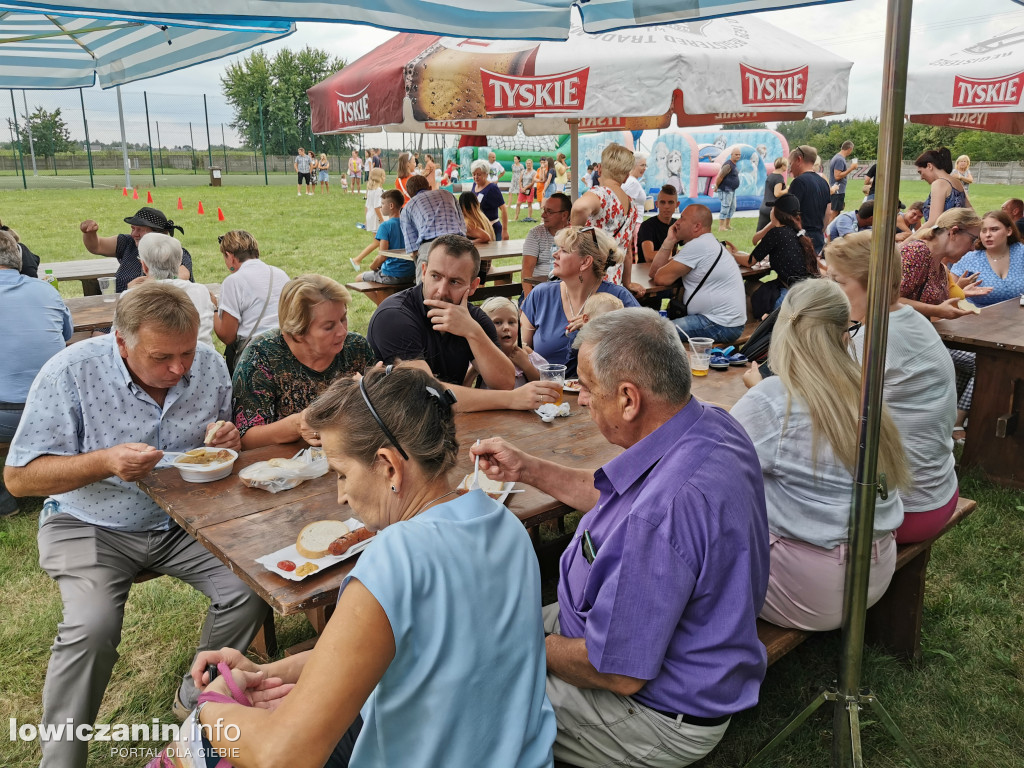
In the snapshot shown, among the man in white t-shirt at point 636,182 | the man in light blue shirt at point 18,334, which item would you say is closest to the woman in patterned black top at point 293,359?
the man in light blue shirt at point 18,334

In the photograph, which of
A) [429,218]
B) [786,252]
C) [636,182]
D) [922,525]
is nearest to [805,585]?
[922,525]

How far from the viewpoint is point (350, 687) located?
4.24 ft

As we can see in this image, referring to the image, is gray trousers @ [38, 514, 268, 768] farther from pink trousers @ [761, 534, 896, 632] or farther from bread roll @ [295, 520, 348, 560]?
pink trousers @ [761, 534, 896, 632]

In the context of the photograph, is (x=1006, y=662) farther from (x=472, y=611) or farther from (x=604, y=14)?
(x=604, y=14)

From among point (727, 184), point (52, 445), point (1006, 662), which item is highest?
point (727, 184)

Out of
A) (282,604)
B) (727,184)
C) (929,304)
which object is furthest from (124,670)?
(727,184)

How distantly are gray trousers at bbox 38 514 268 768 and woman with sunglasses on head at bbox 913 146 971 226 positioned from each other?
8.12m

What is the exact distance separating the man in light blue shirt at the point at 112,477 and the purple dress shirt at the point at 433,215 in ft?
18.2

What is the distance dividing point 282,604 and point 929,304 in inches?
201

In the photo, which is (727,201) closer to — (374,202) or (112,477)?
(374,202)

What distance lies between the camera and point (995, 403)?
485 cm

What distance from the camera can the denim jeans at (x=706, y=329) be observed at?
5984mm

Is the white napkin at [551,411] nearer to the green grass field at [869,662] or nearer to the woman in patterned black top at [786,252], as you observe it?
the green grass field at [869,662]

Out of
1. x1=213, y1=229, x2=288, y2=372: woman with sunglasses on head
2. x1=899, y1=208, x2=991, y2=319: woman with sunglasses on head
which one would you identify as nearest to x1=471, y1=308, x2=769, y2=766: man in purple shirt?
x1=213, y1=229, x2=288, y2=372: woman with sunglasses on head
